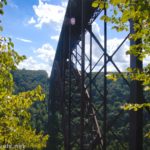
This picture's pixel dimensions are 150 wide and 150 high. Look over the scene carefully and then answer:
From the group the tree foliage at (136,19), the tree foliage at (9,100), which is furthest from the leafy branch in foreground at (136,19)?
the tree foliage at (9,100)

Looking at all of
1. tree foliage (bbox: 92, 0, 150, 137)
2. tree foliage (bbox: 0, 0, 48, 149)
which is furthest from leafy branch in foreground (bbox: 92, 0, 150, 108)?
tree foliage (bbox: 0, 0, 48, 149)

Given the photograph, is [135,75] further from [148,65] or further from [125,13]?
[125,13]

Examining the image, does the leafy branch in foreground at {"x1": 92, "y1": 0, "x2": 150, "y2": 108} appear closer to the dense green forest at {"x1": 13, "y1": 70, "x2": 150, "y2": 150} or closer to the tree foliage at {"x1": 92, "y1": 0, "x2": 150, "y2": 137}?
the tree foliage at {"x1": 92, "y1": 0, "x2": 150, "y2": 137}

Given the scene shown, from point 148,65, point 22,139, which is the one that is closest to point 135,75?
point 148,65

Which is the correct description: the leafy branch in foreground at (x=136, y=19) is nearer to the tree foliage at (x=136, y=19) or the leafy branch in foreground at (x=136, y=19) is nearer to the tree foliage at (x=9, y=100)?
the tree foliage at (x=136, y=19)

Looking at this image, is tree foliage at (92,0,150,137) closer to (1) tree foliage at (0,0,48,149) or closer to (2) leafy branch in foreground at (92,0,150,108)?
(2) leafy branch in foreground at (92,0,150,108)

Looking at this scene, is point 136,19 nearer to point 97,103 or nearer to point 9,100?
point 9,100

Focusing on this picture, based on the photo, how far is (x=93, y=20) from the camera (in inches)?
623

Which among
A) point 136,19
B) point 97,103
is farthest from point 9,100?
point 97,103

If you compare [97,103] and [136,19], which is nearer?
[136,19]

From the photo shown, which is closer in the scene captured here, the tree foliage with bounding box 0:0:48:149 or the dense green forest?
the tree foliage with bounding box 0:0:48:149

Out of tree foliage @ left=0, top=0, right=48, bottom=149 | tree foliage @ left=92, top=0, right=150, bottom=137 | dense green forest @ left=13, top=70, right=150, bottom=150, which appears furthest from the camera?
dense green forest @ left=13, top=70, right=150, bottom=150

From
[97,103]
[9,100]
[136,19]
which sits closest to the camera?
[136,19]

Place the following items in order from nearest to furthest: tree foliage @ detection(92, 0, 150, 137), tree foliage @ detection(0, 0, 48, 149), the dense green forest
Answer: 1. tree foliage @ detection(92, 0, 150, 137)
2. tree foliage @ detection(0, 0, 48, 149)
3. the dense green forest
